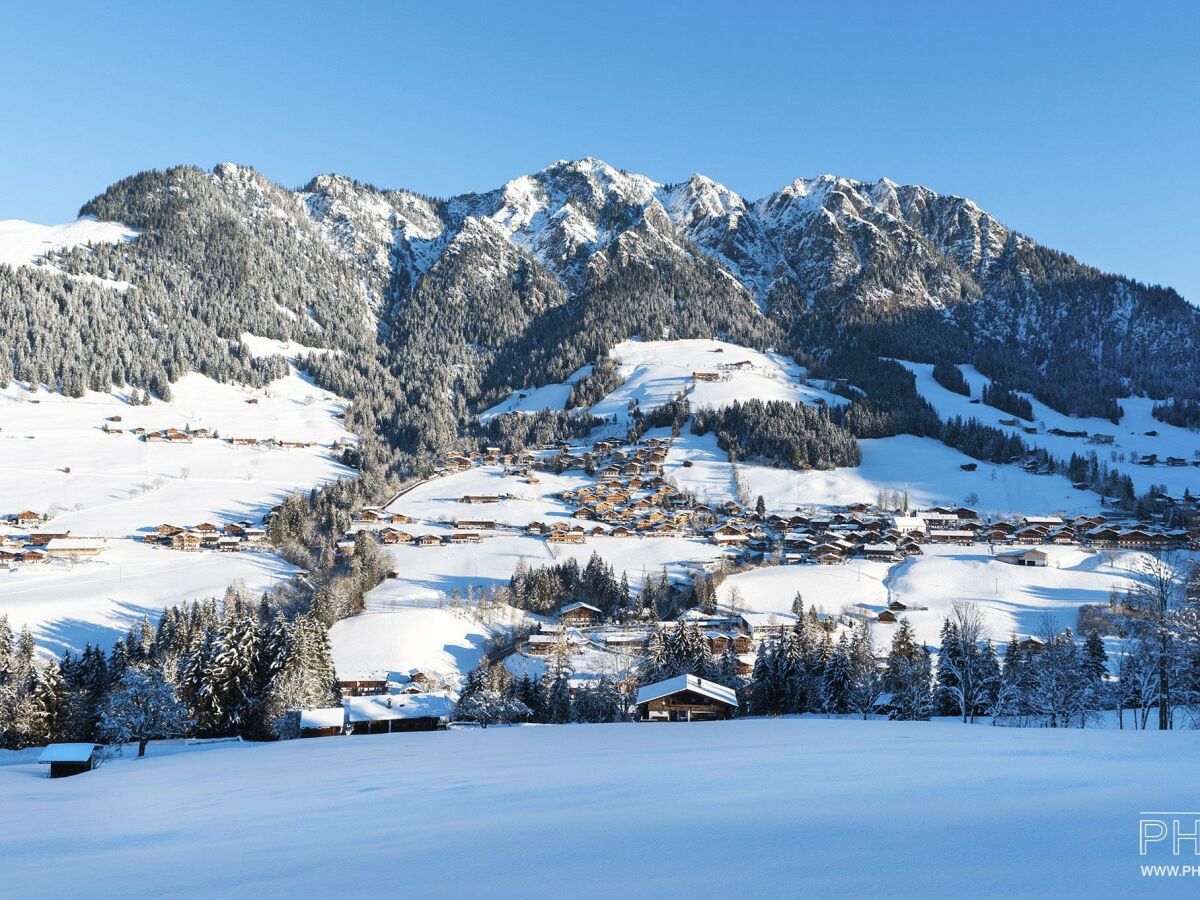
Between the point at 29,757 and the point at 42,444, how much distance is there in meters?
101

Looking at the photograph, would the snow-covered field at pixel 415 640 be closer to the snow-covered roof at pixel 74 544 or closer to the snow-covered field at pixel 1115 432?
the snow-covered roof at pixel 74 544

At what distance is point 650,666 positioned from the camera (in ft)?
141

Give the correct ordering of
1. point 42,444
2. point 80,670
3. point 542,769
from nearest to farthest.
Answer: point 542,769, point 80,670, point 42,444

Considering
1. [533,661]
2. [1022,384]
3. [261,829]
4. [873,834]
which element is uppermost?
[1022,384]

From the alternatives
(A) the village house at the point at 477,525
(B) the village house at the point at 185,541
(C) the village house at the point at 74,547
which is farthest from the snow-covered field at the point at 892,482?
(C) the village house at the point at 74,547

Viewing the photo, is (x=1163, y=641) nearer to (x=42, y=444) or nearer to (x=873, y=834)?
(x=873, y=834)

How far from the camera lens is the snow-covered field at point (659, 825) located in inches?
173

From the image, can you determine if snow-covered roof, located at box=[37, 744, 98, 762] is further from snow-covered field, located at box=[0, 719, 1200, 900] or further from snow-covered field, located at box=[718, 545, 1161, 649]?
snow-covered field, located at box=[718, 545, 1161, 649]

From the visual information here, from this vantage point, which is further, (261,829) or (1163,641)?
(1163,641)

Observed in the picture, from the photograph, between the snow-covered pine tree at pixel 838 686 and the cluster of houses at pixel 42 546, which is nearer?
the snow-covered pine tree at pixel 838 686

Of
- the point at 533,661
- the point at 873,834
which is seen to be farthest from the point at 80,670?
the point at 873,834

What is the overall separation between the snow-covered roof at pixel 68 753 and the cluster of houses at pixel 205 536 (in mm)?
62471

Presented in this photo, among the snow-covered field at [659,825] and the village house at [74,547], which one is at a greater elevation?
the snow-covered field at [659,825]

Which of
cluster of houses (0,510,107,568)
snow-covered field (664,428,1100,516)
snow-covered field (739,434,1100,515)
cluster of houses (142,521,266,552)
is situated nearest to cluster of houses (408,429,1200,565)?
snow-covered field (664,428,1100,516)
